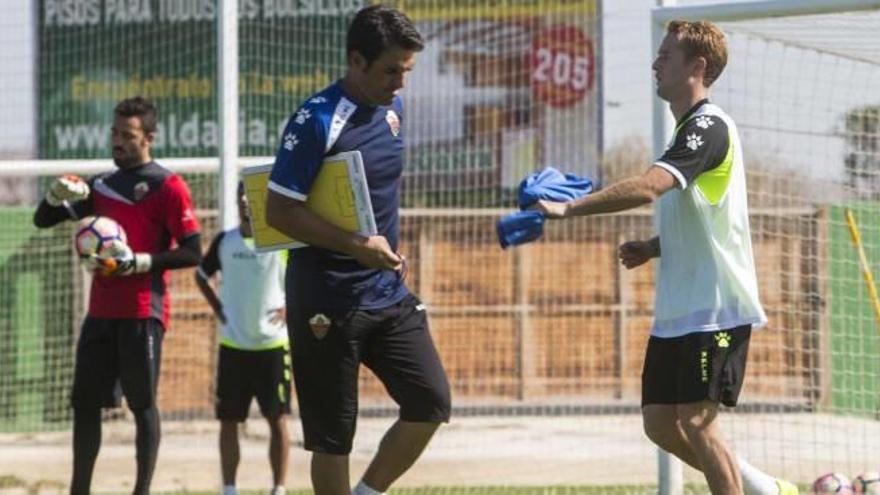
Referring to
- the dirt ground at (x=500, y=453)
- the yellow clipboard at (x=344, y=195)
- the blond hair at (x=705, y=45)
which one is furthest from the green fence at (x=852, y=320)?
the yellow clipboard at (x=344, y=195)

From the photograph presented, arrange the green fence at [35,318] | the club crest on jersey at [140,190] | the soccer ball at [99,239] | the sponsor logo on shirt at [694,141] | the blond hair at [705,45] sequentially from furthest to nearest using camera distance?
the green fence at [35,318] → the club crest on jersey at [140,190] → the soccer ball at [99,239] → the blond hair at [705,45] → the sponsor logo on shirt at [694,141]

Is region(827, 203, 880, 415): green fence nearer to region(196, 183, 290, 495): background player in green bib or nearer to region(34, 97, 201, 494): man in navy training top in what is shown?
region(196, 183, 290, 495): background player in green bib

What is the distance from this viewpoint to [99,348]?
872 centimetres

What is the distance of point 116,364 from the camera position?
8750 millimetres

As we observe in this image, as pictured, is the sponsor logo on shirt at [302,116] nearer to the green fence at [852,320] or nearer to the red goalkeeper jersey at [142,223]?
the red goalkeeper jersey at [142,223]

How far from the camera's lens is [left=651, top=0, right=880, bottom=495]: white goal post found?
334 inches

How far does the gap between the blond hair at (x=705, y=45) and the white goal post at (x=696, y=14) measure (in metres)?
2.11

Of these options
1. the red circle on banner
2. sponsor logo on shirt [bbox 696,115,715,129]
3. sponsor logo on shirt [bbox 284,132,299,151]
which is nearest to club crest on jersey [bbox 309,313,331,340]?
sponsor logo on shirt [bbox 284,132,299,151]

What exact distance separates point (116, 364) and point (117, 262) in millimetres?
537

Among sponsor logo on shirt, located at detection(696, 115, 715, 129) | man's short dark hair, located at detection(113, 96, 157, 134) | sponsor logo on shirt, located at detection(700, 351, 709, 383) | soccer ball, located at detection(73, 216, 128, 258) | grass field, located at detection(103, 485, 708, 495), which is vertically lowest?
grass field, located at detection(103, 485, 708, 495)

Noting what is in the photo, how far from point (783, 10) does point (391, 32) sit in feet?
10.0

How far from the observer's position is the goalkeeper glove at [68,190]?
8.67 metres

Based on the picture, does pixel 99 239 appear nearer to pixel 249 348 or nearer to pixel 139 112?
pixel 139 112

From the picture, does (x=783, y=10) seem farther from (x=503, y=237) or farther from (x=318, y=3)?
(x=318, y=3)
